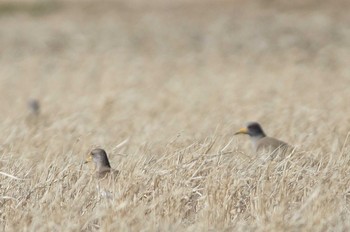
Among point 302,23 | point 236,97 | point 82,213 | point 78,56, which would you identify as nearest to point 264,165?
point 82,213

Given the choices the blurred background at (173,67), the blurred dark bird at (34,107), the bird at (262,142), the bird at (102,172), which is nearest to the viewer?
the bird at (102,172)

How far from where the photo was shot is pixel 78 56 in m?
25.4

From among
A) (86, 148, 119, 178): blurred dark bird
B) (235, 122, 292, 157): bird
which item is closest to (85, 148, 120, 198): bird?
(86, 148, 119, 178): blurred dark bird

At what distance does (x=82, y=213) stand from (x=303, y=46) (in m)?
19.6

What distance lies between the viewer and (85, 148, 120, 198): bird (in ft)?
24.2

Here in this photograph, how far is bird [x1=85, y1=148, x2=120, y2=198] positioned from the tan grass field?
0.25ft

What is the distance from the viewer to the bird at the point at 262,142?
908 centimetres

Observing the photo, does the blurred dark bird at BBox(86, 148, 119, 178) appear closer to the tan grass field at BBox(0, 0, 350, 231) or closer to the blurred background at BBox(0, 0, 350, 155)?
the tan grass field at BBox(0, 0, 350, 231)

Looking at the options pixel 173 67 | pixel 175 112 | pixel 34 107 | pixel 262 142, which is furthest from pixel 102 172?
pixel 173 67

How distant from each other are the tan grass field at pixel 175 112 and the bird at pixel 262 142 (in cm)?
18

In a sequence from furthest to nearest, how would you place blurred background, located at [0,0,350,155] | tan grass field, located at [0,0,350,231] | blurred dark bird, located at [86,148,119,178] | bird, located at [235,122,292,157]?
1. blurred background, located at [0,0,350,155]
2. bird, located at [235,122,292,157]
3. blurred dark bird, located at [86,148,119,178]
4. tan grass field, located at [0,0,350,231]

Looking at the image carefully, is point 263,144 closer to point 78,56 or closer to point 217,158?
point 217,158

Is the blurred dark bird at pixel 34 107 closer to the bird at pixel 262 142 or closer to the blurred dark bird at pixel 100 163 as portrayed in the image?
the bird at pixel 262 142

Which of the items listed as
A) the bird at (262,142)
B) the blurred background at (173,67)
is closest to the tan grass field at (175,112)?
the blurred background at (173,67)
